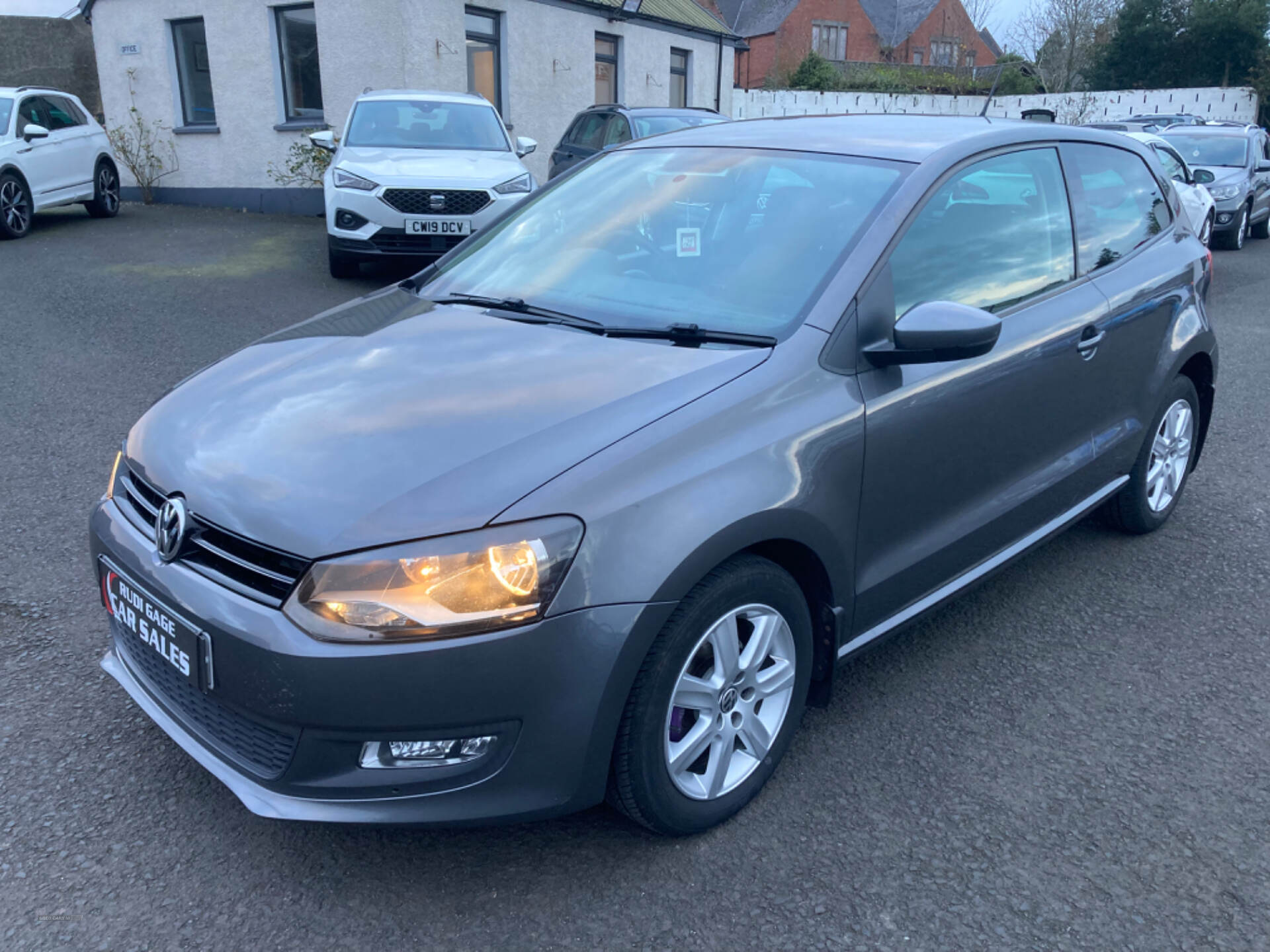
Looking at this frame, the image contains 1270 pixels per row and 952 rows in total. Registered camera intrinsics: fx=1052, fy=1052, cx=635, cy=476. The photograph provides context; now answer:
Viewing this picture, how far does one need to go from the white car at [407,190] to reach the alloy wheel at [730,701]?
7.01 metres

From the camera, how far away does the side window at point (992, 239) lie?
3.00 metres

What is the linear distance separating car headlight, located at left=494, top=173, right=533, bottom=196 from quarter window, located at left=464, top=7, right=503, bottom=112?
6.90 m

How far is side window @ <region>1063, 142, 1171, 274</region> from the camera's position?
3.77m

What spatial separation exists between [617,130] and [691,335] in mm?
10988

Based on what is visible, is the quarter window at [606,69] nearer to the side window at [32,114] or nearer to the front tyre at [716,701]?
the side window at [32,114]

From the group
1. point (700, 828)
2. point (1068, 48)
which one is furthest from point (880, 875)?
point (1068, 48)

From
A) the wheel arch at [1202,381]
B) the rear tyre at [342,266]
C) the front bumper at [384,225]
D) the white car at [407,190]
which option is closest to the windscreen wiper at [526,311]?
the wheel arch at [1202,381]

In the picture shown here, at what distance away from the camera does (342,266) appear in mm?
10148

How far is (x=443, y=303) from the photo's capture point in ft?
10.9

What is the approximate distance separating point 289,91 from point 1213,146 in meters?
13.5

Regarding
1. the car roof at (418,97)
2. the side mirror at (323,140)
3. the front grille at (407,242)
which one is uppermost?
the car roof at (418,97)

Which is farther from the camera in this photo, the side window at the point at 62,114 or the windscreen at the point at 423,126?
the side window at the point at 62,114

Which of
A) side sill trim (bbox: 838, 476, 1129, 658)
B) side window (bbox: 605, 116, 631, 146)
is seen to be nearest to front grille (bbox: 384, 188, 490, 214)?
side window (bbox: 605, 116, 631, 146)

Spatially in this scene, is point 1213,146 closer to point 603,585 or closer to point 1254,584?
point 1254,584
